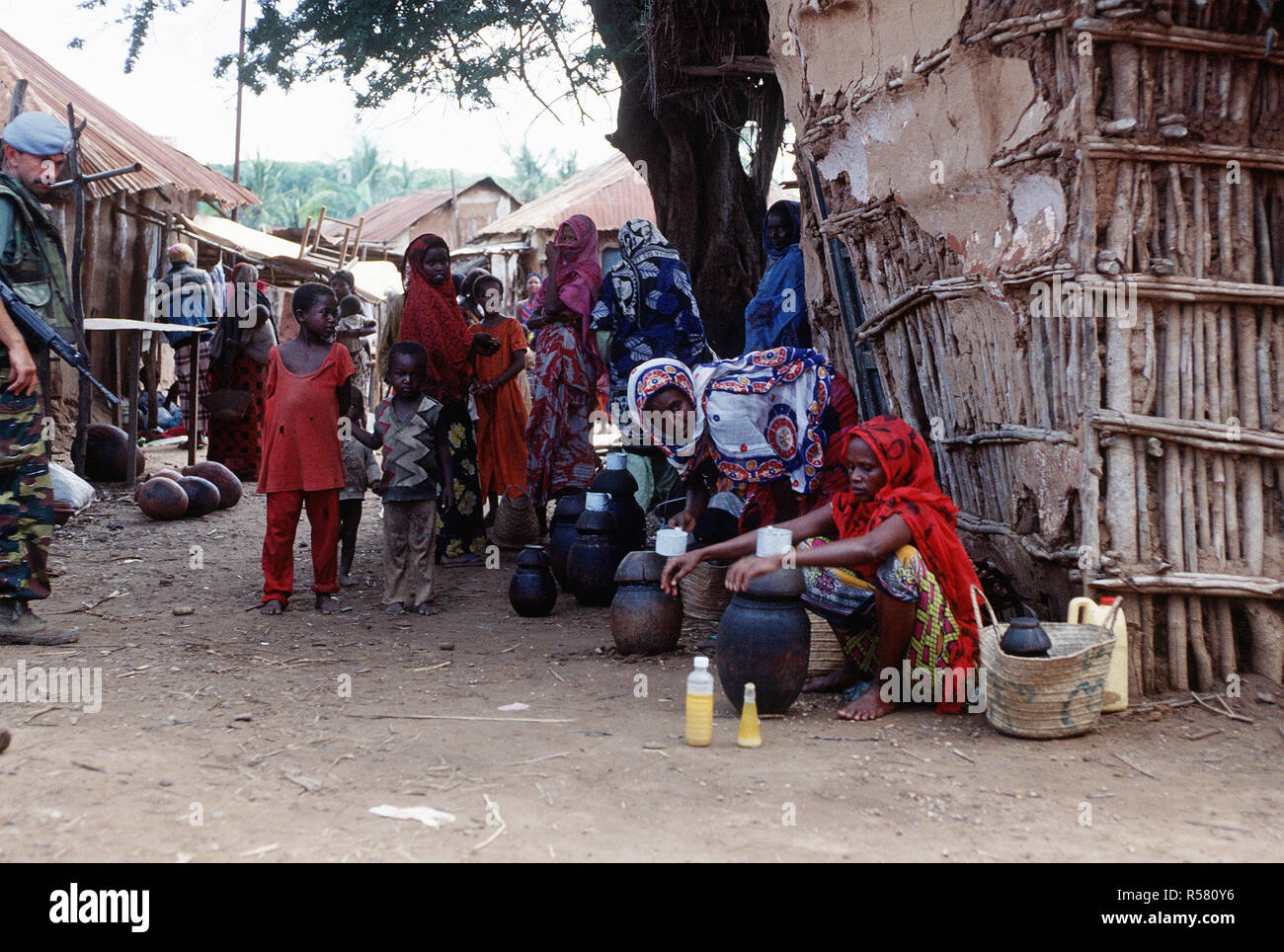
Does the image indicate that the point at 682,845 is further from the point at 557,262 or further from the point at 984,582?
the point at 557,262

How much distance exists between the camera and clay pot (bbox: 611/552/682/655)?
185 inches

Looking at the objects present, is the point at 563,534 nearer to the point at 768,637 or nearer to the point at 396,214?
the point at 768,637

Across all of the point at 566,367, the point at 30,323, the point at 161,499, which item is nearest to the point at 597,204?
the point at 161,499

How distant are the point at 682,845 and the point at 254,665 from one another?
2.58 meters

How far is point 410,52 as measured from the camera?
8727mm

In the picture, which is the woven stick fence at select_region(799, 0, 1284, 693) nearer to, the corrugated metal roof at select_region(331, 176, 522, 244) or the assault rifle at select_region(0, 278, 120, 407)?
the assault rifle at select_region(0, 278, 120, 407)

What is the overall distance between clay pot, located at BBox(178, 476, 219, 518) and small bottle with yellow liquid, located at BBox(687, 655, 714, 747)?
20.3 feet

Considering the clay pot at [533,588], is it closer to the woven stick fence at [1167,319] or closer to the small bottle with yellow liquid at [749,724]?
the small bottle with yellow liquid at [749,724]

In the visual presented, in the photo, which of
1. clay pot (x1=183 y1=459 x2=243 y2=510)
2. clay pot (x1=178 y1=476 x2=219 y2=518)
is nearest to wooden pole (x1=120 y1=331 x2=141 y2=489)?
clay pot (x1=183 y1=459 x2=243 y2=510)

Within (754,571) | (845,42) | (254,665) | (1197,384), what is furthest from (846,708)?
(845,42)

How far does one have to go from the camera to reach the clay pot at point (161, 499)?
8422 millimetres

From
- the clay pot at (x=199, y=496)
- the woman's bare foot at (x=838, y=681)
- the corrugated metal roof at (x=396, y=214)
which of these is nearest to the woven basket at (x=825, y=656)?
the woman's bare foot at (x=838, y=681)

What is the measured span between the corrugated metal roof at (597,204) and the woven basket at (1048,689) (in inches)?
821

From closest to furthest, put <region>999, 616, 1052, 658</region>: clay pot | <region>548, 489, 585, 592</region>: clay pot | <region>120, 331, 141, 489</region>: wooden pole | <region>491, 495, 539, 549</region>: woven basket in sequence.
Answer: <region>999, 616, 1052, 658</region>: clay pot → <region>548, 489, 585, 592</region>: clay pot → <region>491, 495, 539, 549</region>: woven basket → <region>120, 331, 141, 489</region>: wooden pole
